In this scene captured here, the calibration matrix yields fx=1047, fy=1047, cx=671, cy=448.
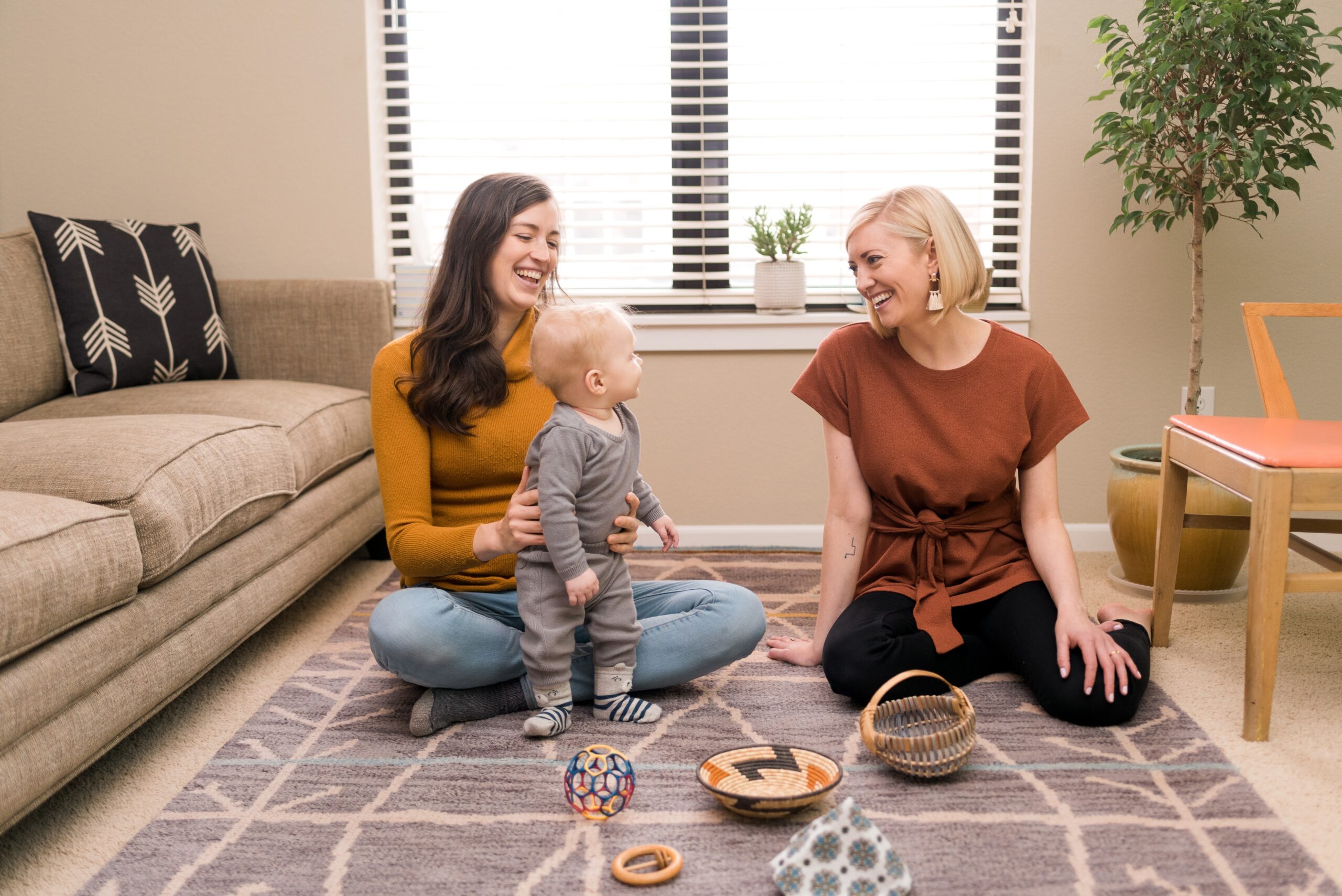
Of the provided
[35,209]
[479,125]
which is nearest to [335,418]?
[479,125]

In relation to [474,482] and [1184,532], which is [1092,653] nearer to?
[1184,532]

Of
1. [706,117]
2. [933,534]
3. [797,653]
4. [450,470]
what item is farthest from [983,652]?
[706,117]

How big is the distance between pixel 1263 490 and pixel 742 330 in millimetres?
1601

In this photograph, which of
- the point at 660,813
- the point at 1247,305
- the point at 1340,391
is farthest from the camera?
the point at 1340,391

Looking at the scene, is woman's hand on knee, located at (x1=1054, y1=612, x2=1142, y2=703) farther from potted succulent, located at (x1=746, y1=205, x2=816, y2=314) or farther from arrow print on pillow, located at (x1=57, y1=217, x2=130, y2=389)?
arrow print on pillow, located at (x1=57, y1=217, x2=130, y2=389)

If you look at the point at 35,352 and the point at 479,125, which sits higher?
the point at 479,125

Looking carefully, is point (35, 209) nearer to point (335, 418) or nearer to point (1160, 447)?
point (335, 418)

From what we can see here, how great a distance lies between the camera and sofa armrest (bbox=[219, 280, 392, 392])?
287cm

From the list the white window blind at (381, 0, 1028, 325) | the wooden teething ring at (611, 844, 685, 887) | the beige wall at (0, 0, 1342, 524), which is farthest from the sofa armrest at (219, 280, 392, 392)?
the wooden teething ring at (611, 844, 685, 887)

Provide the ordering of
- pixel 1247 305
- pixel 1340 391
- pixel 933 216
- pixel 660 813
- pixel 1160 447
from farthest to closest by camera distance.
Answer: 1. pixel 1340 391
2. pixel 1160 447
3. pixel 1247 305
4. pixel 933 216
5. pixel 660 813

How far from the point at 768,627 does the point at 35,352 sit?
71.9 inches

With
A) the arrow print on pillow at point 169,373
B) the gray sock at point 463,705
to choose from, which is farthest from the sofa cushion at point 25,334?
the gray sock at point 463,705

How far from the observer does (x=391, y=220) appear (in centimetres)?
317

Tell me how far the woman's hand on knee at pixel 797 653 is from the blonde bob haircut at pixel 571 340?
29.5 inches
